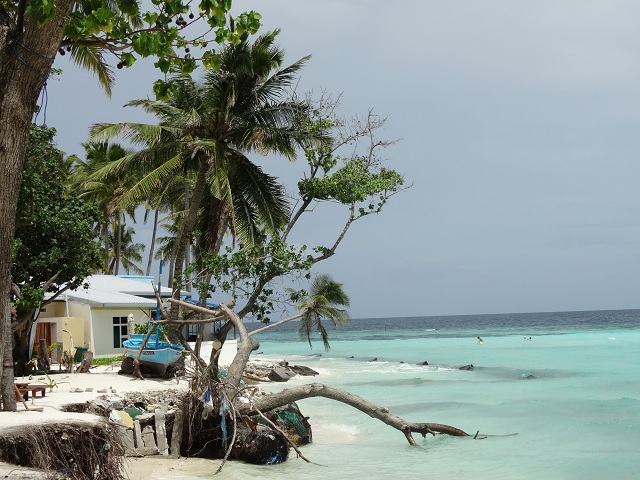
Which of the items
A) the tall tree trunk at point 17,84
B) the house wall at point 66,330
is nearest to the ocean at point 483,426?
the tall tree trunk at point 17,84

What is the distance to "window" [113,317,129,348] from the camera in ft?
82.6

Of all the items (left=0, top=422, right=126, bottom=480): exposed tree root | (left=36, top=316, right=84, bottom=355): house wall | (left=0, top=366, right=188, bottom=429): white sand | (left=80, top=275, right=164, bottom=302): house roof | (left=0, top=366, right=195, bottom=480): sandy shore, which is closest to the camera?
(left=0, top=422, right=126, bottom=480): exposed tree root

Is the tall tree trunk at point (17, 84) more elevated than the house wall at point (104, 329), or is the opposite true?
the tall tree trunk at point (17, 84)

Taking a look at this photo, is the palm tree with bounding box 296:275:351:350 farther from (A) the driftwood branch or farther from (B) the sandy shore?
(A) the driftwood branch

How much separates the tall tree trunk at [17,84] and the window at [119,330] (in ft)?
67.5

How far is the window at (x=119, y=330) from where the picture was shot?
25.2 meters

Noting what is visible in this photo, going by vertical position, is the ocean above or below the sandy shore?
below

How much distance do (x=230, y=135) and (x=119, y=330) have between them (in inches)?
391

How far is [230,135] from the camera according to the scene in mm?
19297

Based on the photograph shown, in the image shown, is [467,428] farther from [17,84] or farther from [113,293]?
[113,293]

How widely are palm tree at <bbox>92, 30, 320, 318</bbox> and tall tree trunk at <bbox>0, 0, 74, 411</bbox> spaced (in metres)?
13.0

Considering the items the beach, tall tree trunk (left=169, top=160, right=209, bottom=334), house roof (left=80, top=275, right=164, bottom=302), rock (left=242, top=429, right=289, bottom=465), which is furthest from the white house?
rock (left=242, top=429, right=289, bottom=465)

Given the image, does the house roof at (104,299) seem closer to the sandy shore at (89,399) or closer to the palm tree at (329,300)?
the sandy shore at (89,399)

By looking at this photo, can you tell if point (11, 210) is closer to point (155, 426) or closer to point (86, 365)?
point (155, 426)
